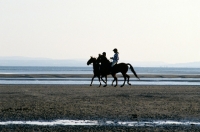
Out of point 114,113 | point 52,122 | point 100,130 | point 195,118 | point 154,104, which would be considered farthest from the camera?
point 154,104

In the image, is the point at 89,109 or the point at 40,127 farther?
the point at 89,109

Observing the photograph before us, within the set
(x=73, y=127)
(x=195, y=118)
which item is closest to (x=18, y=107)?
(x=73, y=127)

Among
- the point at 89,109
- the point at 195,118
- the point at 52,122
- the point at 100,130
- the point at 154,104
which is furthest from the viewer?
the point at 154,104

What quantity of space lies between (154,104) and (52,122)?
6.91 metres

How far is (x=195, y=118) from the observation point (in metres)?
14.8

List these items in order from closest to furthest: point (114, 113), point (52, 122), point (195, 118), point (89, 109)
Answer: point (52, 122)
point (195, 118)
point (114, 113)
point (89, 109)

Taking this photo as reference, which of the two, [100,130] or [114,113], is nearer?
[100,130]

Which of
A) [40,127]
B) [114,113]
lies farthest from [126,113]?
[40,127]

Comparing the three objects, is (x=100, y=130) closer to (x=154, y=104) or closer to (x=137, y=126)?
(x=137, y=126)

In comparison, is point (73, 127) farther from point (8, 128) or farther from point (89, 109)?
point (89, 109)

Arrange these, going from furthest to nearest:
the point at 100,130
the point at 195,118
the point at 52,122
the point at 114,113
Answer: the point at 114,113, the point at 195,118, the point at 52,122, the point at 100,130

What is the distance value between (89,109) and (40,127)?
466 cm

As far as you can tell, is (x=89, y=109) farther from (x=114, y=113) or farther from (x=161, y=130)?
(x=161, y=130)

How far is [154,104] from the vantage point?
1922 centimetres
